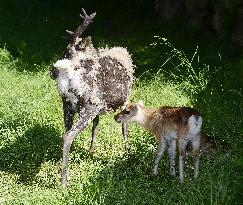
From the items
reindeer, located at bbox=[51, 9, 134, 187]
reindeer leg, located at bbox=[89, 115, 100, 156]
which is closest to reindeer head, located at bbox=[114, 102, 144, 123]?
reindeer, located at bbox=[51, 9, 134, 187]

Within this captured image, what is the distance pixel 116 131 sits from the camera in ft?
23.5

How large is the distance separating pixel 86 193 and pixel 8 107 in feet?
8.69

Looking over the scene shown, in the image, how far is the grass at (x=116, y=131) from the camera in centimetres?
538

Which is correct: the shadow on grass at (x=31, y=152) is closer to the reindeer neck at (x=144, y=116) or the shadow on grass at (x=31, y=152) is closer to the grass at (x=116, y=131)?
the grass at (x=116, y=131)

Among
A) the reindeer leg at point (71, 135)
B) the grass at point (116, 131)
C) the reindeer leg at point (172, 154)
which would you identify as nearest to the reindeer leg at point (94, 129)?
the grass at point (116, 131)

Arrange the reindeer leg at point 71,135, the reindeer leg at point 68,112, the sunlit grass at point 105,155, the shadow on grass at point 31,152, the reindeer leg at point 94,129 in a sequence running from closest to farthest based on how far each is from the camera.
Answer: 1. the sunlit grass at point 105,155
2. the reindeer leg at point 71,135
3. the reindeer leg at point 68,112
4. the shadow on grass at point 31,152
5. the reindeer leg at point 94,129

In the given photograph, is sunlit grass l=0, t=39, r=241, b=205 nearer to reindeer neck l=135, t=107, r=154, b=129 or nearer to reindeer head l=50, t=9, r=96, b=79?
reindeer neck l=135, t=107, r=154, b=129

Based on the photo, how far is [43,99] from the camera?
795 cm

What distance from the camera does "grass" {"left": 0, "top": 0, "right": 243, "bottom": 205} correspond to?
5379mm

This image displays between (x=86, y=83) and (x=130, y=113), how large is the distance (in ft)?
2.21

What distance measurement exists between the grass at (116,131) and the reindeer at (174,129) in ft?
0.66

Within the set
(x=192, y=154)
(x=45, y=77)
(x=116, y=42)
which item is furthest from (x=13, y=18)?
(x=192, y=154)

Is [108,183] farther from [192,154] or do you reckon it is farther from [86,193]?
[192,154]

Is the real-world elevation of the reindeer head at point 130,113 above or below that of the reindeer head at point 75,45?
below
